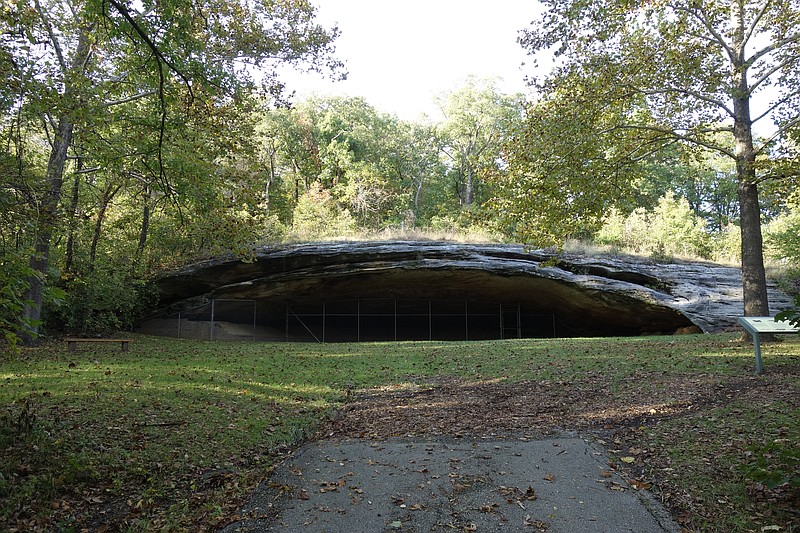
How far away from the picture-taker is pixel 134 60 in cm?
879

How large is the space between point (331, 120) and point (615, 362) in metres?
34.7

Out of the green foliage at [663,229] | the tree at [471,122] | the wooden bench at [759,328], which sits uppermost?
the tree at [471,122]

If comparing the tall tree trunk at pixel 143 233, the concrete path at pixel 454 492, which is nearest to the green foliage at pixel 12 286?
the concrete path at pixel 454 492

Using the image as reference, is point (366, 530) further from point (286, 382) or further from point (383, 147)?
point (383, 147)

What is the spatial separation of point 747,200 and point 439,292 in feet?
46.0

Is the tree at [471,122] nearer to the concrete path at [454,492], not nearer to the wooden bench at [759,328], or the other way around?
the wooden bench at [759,328]

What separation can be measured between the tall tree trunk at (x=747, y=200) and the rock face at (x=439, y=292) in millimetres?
5517

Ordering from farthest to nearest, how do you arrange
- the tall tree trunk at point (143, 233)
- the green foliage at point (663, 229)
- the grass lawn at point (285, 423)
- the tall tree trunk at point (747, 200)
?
the green foliage at point (663, 229), the tall tree trunk at point (143, 233), the tall tree trunk at point (747, 200), the grass lawn at point (285, 423)

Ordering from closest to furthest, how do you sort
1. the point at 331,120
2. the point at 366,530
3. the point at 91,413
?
the point at 366,530
the point at 91,413
the point at 331,120

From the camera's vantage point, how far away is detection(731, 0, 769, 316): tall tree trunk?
39.4 feet

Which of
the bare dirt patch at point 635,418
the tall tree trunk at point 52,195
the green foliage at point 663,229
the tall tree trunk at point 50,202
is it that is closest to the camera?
the bare dirt patch at point 635,418

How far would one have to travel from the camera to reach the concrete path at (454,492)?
3885 millimetres

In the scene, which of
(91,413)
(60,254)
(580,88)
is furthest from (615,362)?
(60,254)

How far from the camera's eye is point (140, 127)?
1180 centimetres
